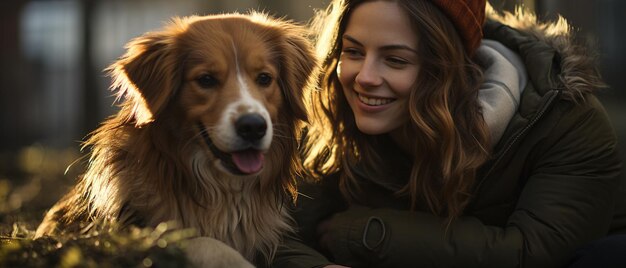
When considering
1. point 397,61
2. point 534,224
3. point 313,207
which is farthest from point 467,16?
point 313,207

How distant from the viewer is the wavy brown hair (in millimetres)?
3674

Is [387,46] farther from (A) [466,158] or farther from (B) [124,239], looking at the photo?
(B) [124,239]

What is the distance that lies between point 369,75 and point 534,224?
39.0 inches

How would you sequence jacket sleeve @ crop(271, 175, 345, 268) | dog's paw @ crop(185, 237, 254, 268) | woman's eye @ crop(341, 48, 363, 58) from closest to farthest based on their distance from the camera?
dog's paw @ crop(185, 237, 254, 268) → woman's eye @ crop(341, 48, 363, 58) → jacket sleeve @ crop(271, 175, 345, 268)

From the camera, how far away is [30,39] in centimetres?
1073

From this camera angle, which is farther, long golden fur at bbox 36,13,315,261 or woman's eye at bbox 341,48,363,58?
woman's eye at bbox 341,48,363,58

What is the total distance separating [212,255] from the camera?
10.1ft

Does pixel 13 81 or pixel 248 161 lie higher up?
pixel 248 161

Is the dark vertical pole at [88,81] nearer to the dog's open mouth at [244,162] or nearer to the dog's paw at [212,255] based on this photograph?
the dog's open mouth at [244,162]

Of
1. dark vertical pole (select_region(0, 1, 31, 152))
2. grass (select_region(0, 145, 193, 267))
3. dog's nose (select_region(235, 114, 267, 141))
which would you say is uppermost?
dog's nose (select_region(235, 114, 267, 141))

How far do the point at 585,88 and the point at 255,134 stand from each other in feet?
5.25

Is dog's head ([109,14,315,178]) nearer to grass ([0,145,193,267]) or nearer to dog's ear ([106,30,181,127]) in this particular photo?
dog's ear ([106,30,181,127])

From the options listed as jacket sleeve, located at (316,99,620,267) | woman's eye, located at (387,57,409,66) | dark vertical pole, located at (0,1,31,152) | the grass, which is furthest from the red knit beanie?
dark vertical pole, located at (0,1,31,152)

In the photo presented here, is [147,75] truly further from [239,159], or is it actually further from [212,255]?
[212,255]
